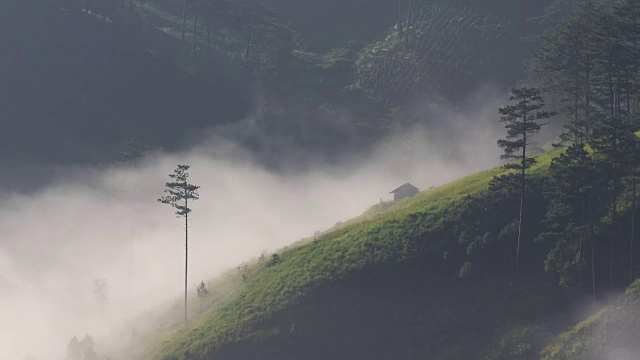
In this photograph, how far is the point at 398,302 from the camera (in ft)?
240

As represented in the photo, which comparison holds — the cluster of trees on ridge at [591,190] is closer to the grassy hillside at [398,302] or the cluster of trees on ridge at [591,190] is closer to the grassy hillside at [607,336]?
the grassy hillside at [398,302]

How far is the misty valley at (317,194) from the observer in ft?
229

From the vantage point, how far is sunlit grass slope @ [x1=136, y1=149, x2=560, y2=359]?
69.1 metres

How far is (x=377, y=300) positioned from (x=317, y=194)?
282 ft

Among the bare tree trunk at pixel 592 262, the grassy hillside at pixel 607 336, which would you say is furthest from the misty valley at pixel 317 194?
the bare tree trunk at pixel 592 262

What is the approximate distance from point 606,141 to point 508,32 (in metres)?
134

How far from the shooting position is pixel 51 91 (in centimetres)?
17638

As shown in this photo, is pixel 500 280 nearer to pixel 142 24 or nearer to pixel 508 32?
pixel 508 32

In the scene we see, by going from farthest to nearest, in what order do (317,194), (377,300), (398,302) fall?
1. (317,194)
2. (377,300)
3. (398,302)

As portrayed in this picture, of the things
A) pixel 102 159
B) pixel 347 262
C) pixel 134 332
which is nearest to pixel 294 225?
pixel 102 159

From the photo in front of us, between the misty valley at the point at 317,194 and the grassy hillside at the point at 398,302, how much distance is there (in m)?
0.20

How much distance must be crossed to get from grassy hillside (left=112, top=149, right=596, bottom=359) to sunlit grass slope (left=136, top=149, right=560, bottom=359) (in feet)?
0.34

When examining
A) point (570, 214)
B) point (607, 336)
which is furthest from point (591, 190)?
point (607, 336)

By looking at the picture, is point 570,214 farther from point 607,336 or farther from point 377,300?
point 377,300
